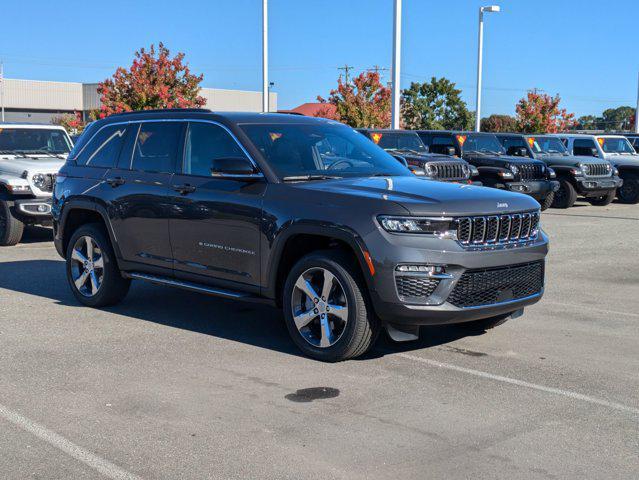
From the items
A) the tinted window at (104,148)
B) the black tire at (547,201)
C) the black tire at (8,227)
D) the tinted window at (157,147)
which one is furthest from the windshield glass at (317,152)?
the black tire at (547,201)

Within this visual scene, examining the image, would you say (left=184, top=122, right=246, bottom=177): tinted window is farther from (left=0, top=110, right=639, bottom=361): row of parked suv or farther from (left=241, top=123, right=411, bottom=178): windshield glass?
(left=241, top=123, right=411, bottom=178): windshield glass

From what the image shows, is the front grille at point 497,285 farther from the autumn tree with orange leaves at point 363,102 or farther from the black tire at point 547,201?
the autumn tree with orange leaves at point 363,102

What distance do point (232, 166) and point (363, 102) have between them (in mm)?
31284

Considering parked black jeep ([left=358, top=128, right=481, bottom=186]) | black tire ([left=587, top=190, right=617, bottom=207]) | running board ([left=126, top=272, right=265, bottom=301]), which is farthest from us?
black tire ([left=587, top=190, right=617, bottom=207])

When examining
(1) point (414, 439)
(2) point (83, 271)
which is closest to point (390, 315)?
(1) point (414, 439)

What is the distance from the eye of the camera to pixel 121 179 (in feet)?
25.6

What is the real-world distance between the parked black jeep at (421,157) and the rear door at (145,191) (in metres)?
8.67

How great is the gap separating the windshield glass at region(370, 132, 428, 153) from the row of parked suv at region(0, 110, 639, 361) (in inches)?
386

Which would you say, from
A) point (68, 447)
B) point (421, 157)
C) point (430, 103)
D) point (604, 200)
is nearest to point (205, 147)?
point (68, 447)

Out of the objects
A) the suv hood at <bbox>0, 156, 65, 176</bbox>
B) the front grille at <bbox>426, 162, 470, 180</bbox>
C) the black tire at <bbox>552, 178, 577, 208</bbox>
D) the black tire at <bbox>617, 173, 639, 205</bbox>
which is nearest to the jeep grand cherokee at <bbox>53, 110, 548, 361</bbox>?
the suv hood at <bbox>0, 156, 65, 176</bbox>

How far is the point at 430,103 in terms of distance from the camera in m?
59.4

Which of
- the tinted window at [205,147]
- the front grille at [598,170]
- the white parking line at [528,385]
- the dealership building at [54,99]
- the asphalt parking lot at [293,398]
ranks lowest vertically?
the asphalt parking lot at [293,398]

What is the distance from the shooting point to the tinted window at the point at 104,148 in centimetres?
808

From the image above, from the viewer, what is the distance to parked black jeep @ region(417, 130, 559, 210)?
722 inches
